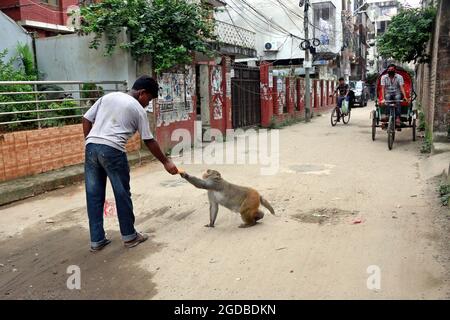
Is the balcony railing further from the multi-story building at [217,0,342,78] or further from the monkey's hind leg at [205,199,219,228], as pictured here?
the monkey's hind leg at [205,199,219,228]

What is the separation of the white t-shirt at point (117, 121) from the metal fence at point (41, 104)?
10.8ft

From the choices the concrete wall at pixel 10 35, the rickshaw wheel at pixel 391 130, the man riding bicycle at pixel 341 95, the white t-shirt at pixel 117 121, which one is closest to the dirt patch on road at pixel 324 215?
the white t-shirt at pixel 117 121

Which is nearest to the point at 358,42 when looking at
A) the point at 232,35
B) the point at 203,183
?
the point at 232,35

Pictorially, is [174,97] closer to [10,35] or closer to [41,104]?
[41,104]

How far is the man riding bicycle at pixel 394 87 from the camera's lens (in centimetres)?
1080

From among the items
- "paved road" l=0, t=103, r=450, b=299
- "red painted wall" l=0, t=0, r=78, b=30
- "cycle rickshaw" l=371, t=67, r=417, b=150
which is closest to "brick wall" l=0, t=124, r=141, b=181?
"paved road" l=0, t=103, r=450, b=299

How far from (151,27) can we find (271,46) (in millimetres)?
22980

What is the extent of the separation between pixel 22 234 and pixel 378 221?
4235 mm

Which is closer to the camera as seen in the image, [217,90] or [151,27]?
[151,27]

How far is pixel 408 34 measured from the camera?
10.6 metres

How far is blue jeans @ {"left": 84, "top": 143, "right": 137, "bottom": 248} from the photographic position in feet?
14.5

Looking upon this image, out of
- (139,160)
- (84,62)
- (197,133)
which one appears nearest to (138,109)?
(139,160)

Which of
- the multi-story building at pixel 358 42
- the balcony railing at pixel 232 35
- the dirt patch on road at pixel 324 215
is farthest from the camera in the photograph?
the multi-story building at pixel 358 42

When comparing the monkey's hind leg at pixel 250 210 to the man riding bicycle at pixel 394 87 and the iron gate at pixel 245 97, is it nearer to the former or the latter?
the man riding bicycle at pixel 394 87
